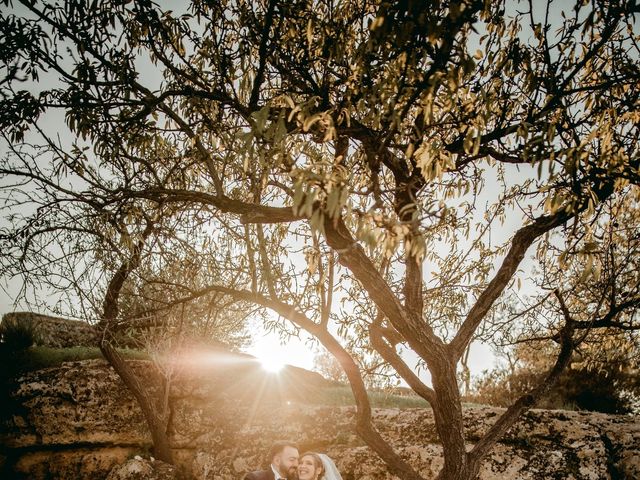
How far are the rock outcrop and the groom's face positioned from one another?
2.12ft

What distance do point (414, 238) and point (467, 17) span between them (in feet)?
5.20

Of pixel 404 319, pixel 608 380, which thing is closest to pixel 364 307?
pixel 404 319

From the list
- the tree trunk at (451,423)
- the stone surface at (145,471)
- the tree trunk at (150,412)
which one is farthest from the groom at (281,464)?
the tree trunk at (451,423)

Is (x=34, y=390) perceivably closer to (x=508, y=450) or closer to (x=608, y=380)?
(x=508, y=450)

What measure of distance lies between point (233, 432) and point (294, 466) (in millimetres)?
1991

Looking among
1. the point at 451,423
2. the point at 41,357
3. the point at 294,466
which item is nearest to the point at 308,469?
the point at 294,466

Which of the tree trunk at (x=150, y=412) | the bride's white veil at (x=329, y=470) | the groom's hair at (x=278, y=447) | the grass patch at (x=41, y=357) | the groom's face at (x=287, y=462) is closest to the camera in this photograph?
the bride's white veil at (x=329, y=470)

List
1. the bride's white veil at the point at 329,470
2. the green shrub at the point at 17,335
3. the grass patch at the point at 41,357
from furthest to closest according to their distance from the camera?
1. the green shrub at the point at 17,335
2. the grass patch at the point at 41,357
3. the bride's white veil at the point at 329,470

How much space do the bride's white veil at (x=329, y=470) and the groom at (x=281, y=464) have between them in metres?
0.66

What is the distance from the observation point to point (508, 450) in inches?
221

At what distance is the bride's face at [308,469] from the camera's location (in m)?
6.12

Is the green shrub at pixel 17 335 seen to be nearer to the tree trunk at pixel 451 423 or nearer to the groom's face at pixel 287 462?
the groom's face at pixel 287 462

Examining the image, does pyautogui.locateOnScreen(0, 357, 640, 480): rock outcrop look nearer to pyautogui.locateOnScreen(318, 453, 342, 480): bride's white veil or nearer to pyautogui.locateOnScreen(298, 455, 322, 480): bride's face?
pyautogui.locateOnScreen(318, 453, 342, 480): bride's white veil

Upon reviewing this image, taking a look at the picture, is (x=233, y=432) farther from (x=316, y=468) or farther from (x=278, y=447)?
(x=316, y=468)
